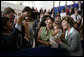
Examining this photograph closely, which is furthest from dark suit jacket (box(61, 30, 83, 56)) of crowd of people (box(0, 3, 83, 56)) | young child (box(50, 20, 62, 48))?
young child (box(50, 20, 62, 48))

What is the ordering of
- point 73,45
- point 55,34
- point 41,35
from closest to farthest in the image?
1. point 73,45
2. point 55,34
3. point 41,35

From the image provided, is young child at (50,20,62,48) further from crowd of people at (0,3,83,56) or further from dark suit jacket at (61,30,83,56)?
dark suit jacket at (61,30,83,56)

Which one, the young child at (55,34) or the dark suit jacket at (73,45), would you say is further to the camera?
the young child at (55,34)

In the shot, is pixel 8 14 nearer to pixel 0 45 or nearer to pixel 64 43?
pixel 0 45

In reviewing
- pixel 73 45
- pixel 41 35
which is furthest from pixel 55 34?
pixel 73 45

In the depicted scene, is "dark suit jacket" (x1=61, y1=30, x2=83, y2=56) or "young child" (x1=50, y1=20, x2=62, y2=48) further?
"young child" (x1=50, y1=20, x2=62, y2=48)

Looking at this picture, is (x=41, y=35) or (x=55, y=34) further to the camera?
(x=41, y=35)

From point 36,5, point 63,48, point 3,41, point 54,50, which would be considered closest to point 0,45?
Answer: point 3,41

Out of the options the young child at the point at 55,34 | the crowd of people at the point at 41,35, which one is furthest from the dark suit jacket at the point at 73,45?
the young child at the point at 55,34

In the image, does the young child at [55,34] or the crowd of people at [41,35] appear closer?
the crowd of people at [41,35]

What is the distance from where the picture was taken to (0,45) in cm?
146

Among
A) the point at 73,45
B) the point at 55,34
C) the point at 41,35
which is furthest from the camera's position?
the point at 41,35

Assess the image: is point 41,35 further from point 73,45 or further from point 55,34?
point 73,45

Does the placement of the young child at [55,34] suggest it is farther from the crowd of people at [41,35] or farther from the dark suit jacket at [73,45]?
the dark suit jacket at [73,45]
